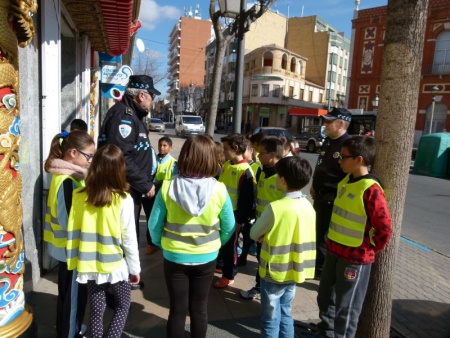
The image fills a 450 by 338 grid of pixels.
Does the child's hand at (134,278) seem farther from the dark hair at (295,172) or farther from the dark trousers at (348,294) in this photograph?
the dark trousers at (348,294)

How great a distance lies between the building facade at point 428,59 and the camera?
95.4ft

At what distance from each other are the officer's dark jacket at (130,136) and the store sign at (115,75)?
596 cm

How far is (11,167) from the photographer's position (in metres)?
2.26

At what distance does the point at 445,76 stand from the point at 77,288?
111ft

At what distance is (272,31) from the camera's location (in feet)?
190

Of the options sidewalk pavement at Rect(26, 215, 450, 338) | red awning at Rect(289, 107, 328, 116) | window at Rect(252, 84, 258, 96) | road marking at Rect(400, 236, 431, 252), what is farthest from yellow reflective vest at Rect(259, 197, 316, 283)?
window at Rect(252, 84, 258, 96)

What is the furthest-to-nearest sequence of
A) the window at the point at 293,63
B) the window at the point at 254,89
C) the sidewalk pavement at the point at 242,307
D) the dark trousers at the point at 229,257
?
1. the window at the point at 293,63
2. the window at the point at 254,89
3. the dark trousers at the point at 229,257
4. the sidewalk pavement at the point at 242,307

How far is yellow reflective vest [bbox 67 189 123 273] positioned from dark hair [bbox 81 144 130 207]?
66mm

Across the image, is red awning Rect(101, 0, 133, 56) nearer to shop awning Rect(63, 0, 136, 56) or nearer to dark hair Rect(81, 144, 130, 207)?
shop awning Rect(63, 0, 136, 56)

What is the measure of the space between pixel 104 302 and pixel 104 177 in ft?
2.97

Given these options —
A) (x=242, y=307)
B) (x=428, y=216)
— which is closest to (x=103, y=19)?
(x=242, y=307)

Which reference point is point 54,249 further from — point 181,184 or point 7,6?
point 7,6

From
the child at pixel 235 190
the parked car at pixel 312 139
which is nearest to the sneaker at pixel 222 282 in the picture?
the child at pixel 235 190

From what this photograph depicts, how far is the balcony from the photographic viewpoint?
29172mm
